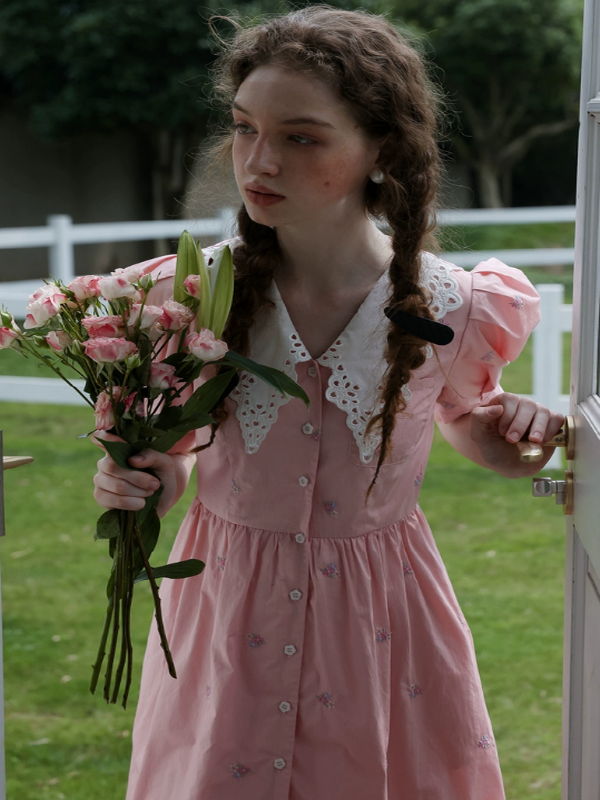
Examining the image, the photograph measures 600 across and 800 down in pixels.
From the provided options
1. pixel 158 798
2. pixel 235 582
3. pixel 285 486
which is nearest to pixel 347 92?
pixel 285 486

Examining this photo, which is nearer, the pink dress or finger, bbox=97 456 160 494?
finger, bbox=97 456 160 494

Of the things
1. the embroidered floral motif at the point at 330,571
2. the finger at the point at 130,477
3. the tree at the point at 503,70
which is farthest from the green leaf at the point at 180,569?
the tree at the point at 503,70

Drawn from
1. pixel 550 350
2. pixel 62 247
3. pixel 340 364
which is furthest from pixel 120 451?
pixel 62 247

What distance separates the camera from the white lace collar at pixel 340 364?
1.58m

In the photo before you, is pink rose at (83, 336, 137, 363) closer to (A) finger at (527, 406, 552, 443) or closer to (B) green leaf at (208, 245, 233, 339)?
(B) green leaf at (208, 245, 233, 339)

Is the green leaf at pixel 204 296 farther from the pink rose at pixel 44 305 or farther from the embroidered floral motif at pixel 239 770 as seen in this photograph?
the embroidered floral motif at pixel 239 770

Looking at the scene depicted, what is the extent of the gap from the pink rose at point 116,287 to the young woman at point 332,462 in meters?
0.25

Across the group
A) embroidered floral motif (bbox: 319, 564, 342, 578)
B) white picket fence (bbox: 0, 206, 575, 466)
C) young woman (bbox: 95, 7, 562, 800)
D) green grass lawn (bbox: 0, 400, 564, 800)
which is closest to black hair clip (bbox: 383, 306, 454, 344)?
young woman (bbox: 95, 7, 562, 800)

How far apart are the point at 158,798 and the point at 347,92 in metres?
1.16

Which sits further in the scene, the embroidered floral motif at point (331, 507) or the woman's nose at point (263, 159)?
the embroidered floral motif at point (331, 507)

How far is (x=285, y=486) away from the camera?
158 cm

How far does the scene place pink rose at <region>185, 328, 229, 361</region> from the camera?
1307 millimetres

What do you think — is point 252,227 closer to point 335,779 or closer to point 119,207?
point 335,779

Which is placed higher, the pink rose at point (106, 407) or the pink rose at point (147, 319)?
the pink rose at point (147, 319)
